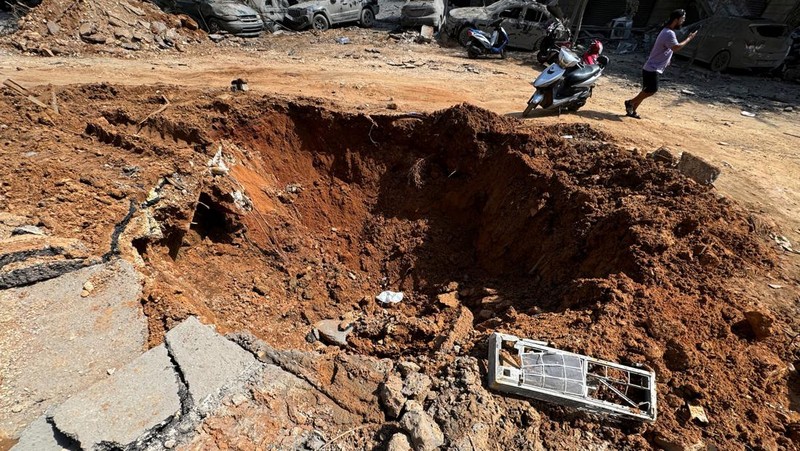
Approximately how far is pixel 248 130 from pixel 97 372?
4392 mm

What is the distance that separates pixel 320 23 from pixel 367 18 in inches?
87.9

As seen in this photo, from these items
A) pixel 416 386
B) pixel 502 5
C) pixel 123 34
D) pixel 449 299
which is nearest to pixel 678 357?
pixel 416 386

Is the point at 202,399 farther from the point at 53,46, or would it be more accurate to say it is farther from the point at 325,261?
the point at 53,46

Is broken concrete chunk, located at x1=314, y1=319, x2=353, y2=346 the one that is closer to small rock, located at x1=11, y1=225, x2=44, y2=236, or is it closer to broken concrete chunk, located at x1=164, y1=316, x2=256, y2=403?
broken concrete chunk, located at x1=164, y1=316, x2=256, y2=403

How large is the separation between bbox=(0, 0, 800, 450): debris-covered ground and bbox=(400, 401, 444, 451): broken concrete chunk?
15 millimetres

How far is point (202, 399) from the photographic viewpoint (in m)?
2.73

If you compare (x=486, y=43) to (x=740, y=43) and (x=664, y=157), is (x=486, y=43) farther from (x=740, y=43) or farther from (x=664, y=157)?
(x=664, y=157)

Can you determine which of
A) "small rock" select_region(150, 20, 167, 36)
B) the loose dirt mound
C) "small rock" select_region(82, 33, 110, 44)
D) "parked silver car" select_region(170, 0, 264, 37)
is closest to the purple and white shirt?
"parked silver car" select_region(170, 0, 264, 37)

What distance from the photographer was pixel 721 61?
13344 mm

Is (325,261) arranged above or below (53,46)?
below

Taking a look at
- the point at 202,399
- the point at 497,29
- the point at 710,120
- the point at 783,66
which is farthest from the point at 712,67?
the point at 202,399

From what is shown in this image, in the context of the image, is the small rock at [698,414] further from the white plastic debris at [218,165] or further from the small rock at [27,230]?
the white plastic debris at [218,165]

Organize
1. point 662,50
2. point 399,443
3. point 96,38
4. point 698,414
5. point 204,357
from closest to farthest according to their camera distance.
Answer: point 399,443
point 698,414
point 204,357
point 662,50
point 96,38

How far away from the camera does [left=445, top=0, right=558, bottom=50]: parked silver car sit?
533 inches
